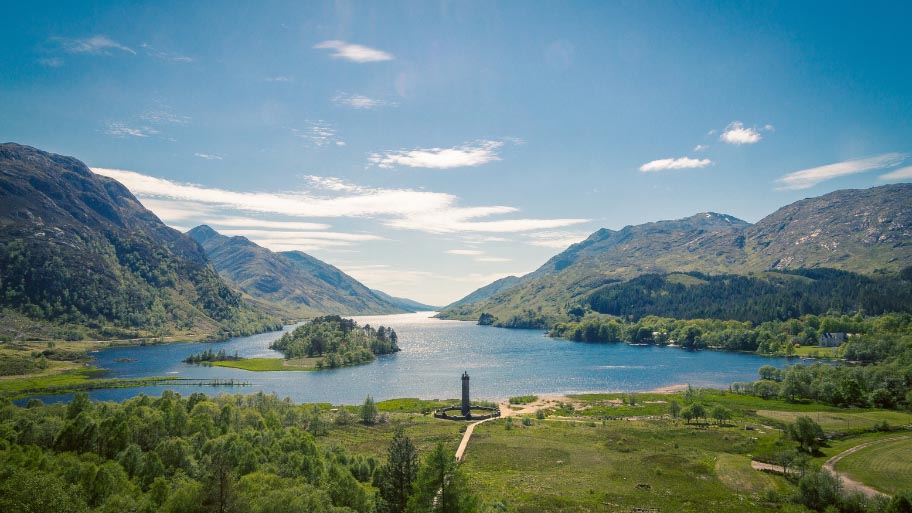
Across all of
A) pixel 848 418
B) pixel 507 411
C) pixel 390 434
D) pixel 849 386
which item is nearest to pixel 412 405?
pixel 507 411

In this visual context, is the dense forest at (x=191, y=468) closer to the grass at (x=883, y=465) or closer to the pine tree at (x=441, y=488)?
the pine tree at (x=441, y=488)

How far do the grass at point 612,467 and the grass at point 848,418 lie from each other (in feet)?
56.3

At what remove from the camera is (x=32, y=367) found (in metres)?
172

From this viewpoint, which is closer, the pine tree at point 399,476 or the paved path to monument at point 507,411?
the pine tree at point 399,476

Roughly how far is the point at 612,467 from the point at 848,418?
6103 centimetres

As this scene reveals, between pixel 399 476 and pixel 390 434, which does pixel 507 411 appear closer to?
pixel 390 434

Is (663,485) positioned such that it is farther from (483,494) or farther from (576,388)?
(576,388)

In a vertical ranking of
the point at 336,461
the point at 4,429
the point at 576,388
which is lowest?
the point at 576,388

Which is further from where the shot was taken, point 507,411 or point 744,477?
point 507,411

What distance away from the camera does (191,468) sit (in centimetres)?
5091

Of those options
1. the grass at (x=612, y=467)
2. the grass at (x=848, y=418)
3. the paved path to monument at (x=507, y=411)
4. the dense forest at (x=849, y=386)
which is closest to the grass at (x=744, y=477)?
the grass at (x=612, y=467)

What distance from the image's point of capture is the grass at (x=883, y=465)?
202 feet

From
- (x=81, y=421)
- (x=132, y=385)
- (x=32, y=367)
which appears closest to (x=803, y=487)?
(x=81, y=421)

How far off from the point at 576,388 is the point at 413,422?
6780 cm
